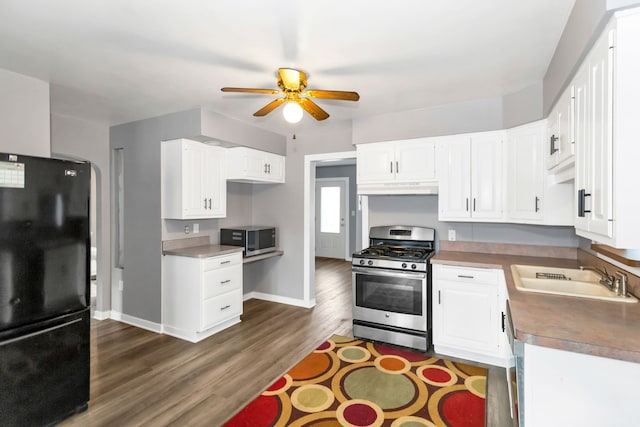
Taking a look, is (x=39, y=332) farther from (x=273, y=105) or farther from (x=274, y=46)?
(x=274, y=46)

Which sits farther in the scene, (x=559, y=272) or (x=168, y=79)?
(x=168, y=79)

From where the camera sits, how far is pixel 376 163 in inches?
144

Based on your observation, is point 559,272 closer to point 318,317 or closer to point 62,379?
point 318,317

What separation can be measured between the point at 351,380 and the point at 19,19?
326cm

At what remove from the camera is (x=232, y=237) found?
434 centimetres

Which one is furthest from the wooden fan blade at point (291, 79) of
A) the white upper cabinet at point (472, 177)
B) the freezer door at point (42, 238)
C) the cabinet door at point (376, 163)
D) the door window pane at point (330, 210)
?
the door window pane at point (330, 210)

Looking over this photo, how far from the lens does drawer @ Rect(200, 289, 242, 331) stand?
3507mm

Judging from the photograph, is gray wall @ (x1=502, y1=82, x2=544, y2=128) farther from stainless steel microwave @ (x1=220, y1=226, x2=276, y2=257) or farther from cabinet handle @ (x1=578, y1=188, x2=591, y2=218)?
stainless steel microwave @ (x1=220, y1=226, x2=276, y2=257)

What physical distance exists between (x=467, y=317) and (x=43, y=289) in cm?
322

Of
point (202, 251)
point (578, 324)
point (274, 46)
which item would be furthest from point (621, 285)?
point (202, 251)

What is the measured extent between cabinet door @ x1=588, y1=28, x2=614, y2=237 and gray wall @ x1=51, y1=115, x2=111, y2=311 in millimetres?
4725

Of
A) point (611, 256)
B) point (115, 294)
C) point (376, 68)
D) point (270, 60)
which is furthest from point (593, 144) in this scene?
point (115, 294)

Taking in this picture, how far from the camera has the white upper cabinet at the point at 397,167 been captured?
3410 mm

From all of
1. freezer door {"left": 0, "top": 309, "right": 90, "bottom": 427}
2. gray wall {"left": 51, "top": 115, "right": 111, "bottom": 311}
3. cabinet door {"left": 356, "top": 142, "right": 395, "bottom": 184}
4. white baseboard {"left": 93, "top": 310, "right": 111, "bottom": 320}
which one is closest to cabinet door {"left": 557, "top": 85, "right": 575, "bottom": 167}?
cabinet door {"left": 356, "top": 142, "right": 395, "bottom": 184}
